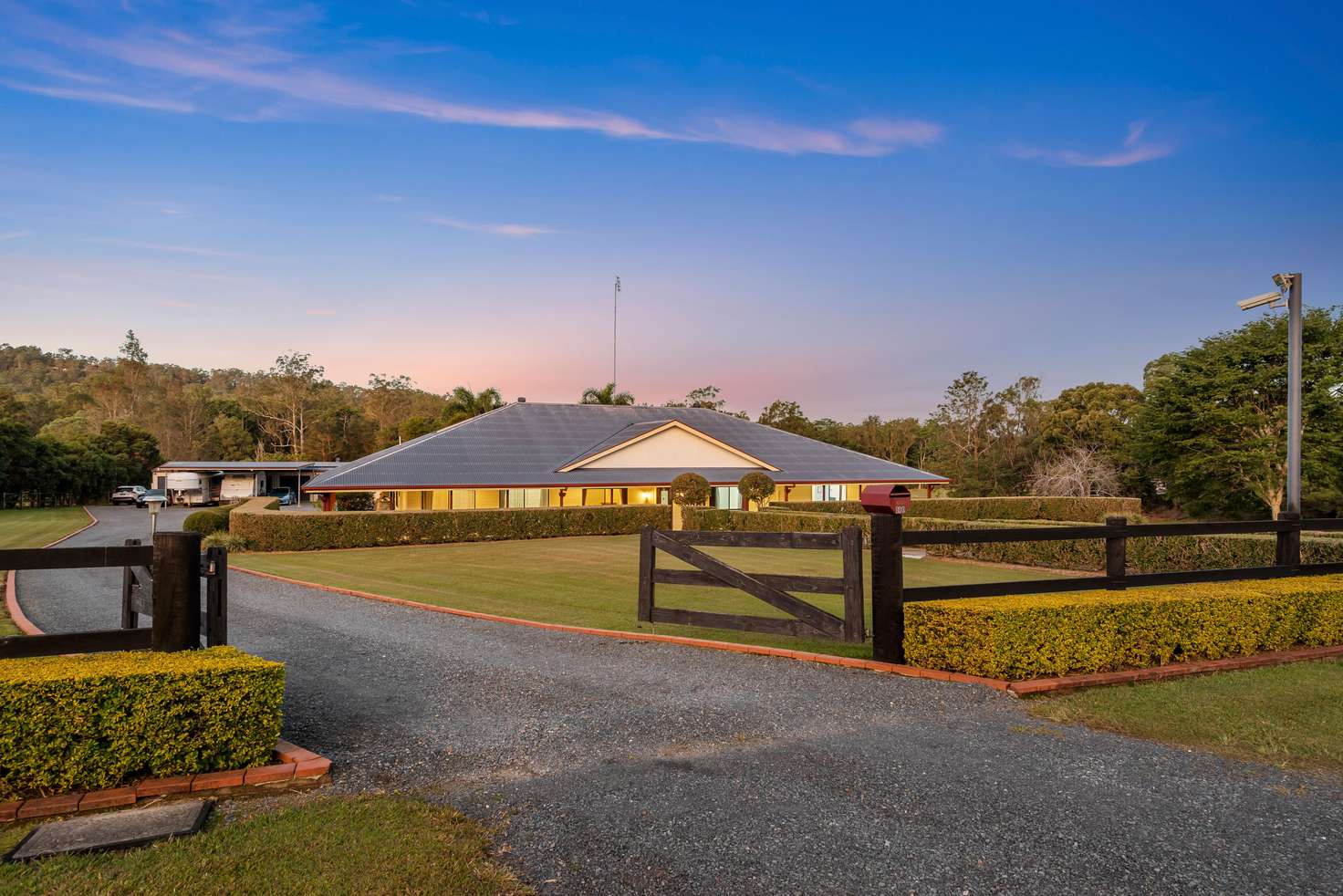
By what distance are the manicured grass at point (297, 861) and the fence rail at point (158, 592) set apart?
1.11 metres

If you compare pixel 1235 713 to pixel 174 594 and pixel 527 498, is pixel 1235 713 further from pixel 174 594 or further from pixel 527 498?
pixel 527 498

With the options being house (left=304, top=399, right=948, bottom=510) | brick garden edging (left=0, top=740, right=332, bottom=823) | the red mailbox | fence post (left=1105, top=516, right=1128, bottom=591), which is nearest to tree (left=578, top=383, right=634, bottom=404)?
house (left=304, top=399, right=948, bottom=510)

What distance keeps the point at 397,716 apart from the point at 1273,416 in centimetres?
5075

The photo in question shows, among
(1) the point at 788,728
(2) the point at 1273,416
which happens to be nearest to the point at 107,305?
(1) the point at 788,728

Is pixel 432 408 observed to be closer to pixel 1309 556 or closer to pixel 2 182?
pixel 2 182

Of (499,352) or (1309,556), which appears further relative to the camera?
(499,352)

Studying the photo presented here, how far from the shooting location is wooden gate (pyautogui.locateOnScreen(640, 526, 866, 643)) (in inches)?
306

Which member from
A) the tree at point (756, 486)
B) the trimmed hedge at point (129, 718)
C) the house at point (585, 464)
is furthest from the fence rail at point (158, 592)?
the tree at point (756, 486)

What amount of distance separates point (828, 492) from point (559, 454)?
15.3 m

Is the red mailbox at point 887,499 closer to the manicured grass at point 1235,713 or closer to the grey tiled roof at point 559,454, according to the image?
the manicured grass at point 1235,713

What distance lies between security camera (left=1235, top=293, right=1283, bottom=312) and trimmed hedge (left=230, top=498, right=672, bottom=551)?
15.9 m

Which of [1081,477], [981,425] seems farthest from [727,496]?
[981,425]

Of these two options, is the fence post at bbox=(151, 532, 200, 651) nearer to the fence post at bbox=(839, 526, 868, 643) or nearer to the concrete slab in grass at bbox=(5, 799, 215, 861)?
the concrete slab in grass at bbox=(5, 799, 215, 861)

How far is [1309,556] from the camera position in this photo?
50.4 feet
